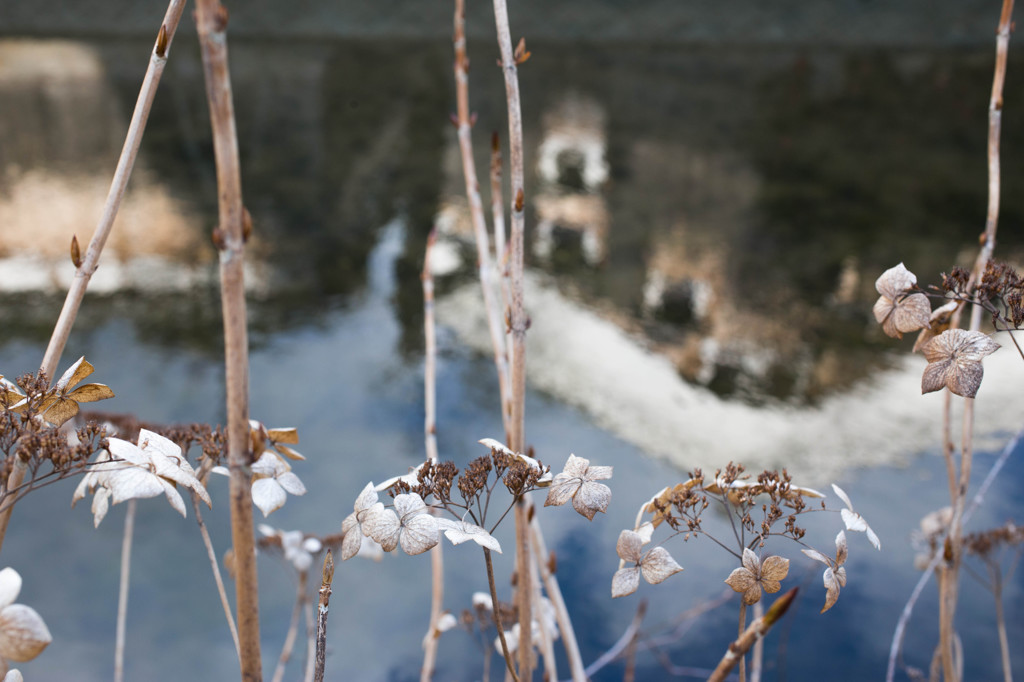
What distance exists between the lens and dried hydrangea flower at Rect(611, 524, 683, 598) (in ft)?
1.72

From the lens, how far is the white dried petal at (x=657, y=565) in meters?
0.52

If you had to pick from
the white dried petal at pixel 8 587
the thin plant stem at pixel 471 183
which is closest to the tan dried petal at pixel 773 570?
the thin plant stem at pixel 471 183

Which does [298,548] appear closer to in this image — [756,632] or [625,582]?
[625,582]

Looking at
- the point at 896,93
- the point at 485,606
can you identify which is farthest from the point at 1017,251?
the point at 896,93

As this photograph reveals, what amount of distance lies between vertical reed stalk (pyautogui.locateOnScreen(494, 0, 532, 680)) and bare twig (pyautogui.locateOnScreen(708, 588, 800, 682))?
0.21m

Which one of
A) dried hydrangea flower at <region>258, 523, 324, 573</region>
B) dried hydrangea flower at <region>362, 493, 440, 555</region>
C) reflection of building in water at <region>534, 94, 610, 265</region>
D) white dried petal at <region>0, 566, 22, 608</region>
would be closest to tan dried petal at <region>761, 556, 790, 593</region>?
dried hydrangea flower at <region>362, 493, 440, 555</region>

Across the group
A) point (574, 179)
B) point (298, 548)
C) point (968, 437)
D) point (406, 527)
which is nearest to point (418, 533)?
point (406, 527)

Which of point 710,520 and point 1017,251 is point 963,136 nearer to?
point 1017,251

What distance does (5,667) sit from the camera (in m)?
0.41

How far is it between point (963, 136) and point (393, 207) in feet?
15.3

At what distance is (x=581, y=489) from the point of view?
20.3 inches

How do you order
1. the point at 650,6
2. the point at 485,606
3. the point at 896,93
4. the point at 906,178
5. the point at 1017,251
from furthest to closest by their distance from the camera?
the point at 650,6
the point at 896,93
the point at 906,178
the point at 1017,251
the point at 485,606

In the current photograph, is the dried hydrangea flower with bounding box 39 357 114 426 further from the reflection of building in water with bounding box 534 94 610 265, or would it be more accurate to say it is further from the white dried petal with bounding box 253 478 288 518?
the reflection of building in water with bounding box 534 94 610 265

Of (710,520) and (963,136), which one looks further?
(963,136)
